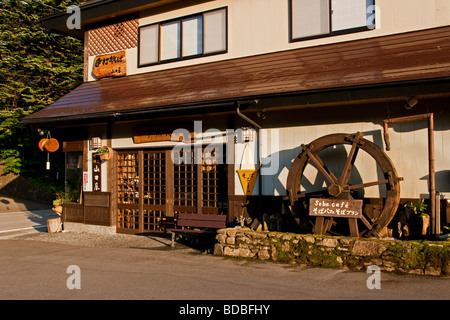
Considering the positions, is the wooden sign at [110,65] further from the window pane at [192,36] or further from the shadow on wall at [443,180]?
the shadow on wall at [443,180]

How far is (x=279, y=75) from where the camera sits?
916 centimetres

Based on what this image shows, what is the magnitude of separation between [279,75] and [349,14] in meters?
2.17

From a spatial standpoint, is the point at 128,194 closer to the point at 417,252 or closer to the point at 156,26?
the point at 156,26

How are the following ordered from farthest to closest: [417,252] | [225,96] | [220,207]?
[220,207] → [225,96] → [417,252]

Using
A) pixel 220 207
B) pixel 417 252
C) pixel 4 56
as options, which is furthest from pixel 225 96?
pixel 4 56

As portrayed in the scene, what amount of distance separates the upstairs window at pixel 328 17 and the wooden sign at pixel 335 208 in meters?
4.07

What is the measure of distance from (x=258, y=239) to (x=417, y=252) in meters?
2.83

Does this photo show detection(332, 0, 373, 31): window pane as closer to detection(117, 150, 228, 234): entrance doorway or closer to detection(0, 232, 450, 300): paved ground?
detection(117, 150, 228, 234): entrance doorway

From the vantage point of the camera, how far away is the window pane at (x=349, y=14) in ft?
30.2

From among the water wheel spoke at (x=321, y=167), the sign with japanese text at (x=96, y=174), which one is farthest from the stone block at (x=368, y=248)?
the sign with japanese text at (x=96, y=174)

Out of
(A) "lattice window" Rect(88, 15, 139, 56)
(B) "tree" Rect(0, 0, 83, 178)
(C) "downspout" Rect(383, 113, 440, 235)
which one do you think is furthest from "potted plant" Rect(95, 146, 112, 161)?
(B) "tree" Rect(0, 0, 83, 178)

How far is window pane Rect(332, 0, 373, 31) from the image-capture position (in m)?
9.20

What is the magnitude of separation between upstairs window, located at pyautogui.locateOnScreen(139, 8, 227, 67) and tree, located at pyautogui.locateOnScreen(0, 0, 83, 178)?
12.4 meters

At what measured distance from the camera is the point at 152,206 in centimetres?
1146
